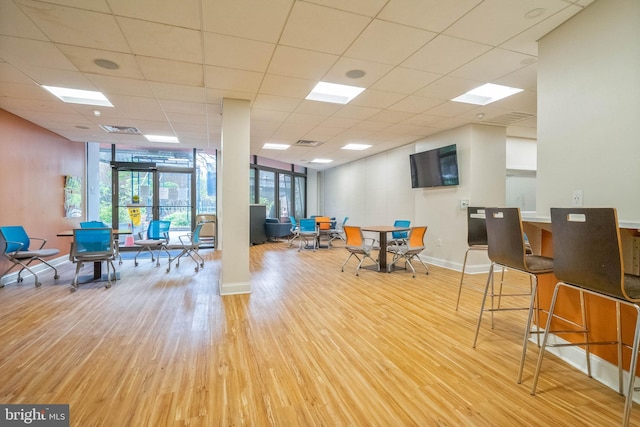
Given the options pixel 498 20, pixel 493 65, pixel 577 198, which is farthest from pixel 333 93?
pixel 577 198

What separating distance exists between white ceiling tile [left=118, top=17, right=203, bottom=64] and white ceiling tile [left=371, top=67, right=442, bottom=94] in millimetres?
2117

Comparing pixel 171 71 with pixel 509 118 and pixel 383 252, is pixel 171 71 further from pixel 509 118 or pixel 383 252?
pixel 509 118

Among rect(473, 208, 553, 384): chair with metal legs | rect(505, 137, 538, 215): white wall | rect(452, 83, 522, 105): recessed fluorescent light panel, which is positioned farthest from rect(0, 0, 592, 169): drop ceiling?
rect(473, 208, 553, 384): chair with metal legs

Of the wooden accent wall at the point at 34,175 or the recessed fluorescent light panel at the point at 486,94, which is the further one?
the wooden accent wall at the point at 34,175

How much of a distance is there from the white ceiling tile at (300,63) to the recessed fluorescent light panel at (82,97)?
108 inches

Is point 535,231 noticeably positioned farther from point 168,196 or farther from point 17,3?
point 168,196

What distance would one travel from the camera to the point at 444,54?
3.00m

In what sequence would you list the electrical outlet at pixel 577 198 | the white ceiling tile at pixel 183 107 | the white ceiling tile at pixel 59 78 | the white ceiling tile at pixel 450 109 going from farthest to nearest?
the white ceiling tile at pixel 450 109
the white ceiling tile at pixel 183 107
the white ceiling tile at pixel 59 78
the electrical outlet at pixel 577 198

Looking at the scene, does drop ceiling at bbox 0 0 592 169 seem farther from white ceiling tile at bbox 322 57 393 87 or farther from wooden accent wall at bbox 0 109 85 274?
wooden accent wall at bbox 0 109 85 274

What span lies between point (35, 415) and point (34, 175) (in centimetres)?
559

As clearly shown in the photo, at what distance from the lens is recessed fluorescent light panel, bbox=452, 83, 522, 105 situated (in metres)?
4.07

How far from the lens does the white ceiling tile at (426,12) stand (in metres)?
2.25

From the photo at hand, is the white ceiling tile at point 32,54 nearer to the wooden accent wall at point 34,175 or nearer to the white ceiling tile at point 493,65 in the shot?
the wooden accent wall at point 34,175

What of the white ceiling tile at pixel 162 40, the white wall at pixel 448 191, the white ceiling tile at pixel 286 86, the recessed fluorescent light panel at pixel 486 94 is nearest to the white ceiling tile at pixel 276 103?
the white ceiling tile at pixel 286 86
